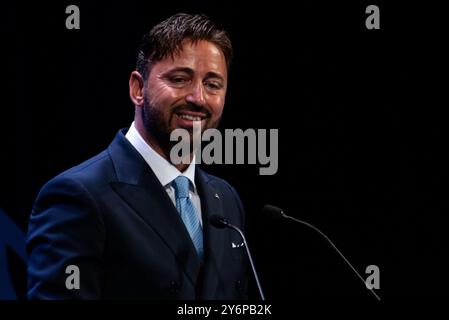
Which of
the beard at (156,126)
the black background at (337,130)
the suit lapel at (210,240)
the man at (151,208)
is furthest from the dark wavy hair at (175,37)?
the black background at (337,130)

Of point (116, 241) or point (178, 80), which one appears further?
point (178, 80)

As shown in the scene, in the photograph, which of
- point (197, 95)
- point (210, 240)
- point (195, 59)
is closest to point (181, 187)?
point (210, 240)

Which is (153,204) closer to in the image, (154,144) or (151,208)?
(151,208)

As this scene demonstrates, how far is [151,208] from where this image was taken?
1.98 m

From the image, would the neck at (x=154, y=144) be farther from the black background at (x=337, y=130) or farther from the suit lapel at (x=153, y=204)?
the black background at (x=337, y=130)

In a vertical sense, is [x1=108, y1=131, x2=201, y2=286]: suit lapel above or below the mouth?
below

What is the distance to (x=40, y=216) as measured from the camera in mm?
1896

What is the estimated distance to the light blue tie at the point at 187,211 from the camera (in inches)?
81.3

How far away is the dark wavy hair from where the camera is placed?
210 centimetres

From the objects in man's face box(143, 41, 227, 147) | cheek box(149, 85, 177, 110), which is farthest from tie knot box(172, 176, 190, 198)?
cheek box(149, 85, 177, 110)

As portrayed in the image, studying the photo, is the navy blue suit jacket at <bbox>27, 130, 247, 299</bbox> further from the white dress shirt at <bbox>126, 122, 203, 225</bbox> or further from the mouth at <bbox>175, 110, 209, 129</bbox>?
the mouth at <bbox>175, 110, 209, 129</bbox>

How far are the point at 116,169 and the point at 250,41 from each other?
134 cm

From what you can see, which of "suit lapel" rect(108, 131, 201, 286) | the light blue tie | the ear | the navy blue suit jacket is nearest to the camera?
the navy blue suit jacket

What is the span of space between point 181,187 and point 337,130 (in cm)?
126
